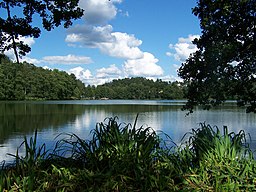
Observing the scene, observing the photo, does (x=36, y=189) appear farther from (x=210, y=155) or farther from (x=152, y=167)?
(x=210, y=155)

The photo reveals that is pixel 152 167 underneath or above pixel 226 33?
underneath

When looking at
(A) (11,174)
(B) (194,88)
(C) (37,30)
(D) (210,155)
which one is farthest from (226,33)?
(A) (11,174)

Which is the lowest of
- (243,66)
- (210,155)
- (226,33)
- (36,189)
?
(36,189)

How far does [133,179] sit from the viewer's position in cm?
334

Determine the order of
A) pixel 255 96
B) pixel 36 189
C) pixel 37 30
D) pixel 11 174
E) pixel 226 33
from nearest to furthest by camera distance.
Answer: pixel 36 189 < pixel 11 174 < pixel 37 30 < pixel 255 96 < pixel 226 33

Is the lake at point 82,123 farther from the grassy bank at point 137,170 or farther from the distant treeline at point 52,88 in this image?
the distant treeline at point 52,88

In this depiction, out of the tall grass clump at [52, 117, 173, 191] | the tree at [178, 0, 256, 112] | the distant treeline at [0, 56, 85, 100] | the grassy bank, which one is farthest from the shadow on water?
the distant treeline at [0, 56, 85, 100]

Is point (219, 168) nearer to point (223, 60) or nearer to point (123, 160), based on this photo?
point (123, 160)

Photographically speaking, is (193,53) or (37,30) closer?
(37,30)

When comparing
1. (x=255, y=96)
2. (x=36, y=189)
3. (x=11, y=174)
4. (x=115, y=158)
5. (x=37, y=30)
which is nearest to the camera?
(x=36, y=189)

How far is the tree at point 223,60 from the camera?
40.6ft

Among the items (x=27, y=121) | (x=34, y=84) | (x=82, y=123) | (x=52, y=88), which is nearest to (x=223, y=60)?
(x=82, y=123)

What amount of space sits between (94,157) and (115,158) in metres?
0.26

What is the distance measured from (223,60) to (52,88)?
103 m
